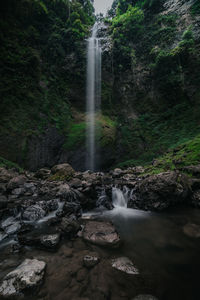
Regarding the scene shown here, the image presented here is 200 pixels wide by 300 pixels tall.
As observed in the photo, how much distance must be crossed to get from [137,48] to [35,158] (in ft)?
71.7

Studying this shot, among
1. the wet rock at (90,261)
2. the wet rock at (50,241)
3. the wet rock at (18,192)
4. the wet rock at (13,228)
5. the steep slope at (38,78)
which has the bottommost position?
the wet rock at (90,261)

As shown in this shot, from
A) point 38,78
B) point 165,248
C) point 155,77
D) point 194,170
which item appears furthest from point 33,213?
point 155,77

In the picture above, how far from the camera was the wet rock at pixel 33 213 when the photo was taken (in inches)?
159

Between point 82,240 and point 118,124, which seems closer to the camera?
point 82,240

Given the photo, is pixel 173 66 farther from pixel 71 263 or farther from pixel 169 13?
pixel 71 263

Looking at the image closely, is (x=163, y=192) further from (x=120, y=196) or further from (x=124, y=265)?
(x=124, y=265)

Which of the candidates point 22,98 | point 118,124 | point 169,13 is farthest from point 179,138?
point 169,13

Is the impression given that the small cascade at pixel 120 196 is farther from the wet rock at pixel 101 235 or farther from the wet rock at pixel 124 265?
the wet rock at pixel 124 265

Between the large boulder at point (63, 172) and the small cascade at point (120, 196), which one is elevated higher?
the large boulder at point (63, 172)

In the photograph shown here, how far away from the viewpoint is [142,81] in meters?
19.7

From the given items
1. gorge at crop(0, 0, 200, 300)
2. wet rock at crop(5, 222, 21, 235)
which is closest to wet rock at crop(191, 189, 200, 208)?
gorge at crop(0, 0, 200, 300)

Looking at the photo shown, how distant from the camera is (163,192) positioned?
4.91 metres

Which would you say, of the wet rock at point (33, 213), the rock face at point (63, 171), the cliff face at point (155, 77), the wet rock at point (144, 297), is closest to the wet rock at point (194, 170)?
the wet rock at point (144, 297)

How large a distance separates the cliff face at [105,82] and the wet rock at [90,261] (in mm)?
10738
